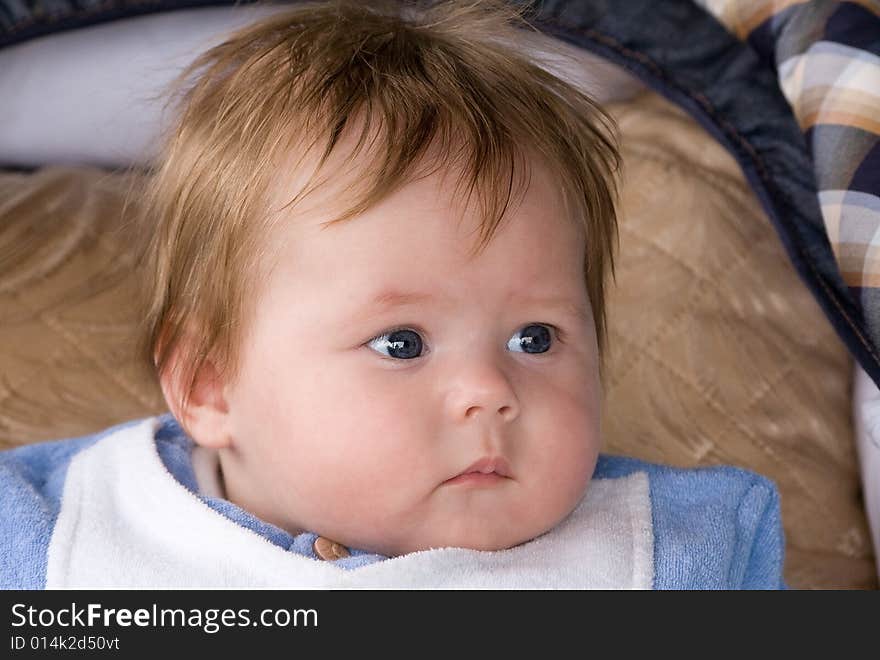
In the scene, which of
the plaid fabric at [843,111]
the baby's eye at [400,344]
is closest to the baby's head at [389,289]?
the baby's eye at [400,344]

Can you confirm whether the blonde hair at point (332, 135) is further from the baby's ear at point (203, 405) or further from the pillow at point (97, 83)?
the pillow at point (97, 83)

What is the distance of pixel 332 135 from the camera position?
3.36ft

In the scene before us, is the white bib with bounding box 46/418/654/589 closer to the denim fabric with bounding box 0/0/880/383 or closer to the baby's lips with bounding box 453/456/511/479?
the baby's lips with bounding box 453/456/511/479

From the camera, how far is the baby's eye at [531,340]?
1.04 metres

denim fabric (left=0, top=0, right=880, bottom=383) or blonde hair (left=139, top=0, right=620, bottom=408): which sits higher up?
blonde hair (left=139, top=0, right=620, bottom=408)

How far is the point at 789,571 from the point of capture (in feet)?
4.45

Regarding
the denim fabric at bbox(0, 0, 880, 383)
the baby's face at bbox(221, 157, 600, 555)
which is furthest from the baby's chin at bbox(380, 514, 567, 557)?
the denim fabric at bbox(0, 0, 880, 383)

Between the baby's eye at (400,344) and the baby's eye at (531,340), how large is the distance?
0.09 metres

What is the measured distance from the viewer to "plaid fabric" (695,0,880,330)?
4.12ft

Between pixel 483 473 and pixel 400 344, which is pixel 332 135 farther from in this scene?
pixel 483 473

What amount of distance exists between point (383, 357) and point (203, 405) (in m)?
0.23

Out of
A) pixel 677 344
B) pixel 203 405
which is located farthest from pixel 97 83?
pixel 677 344
